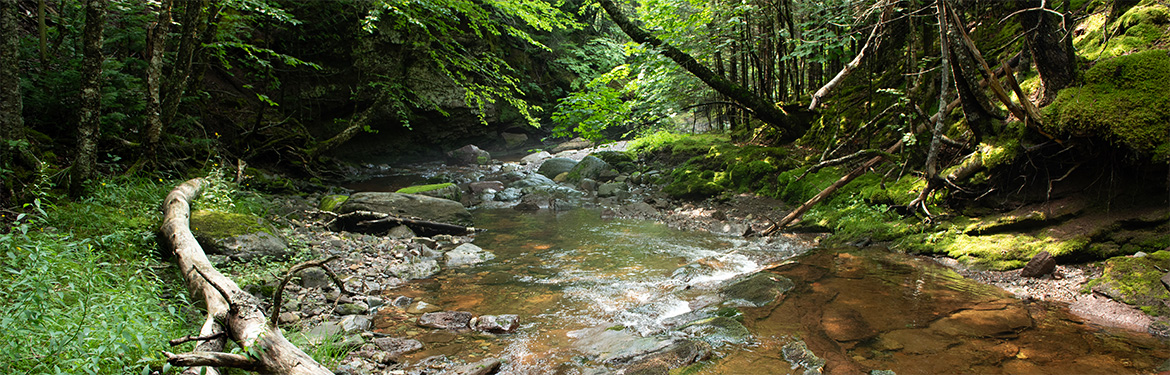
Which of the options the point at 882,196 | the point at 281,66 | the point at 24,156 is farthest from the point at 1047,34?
the point at 281,66

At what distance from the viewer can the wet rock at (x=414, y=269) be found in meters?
5.93

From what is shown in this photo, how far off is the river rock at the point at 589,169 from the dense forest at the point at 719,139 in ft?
5.60

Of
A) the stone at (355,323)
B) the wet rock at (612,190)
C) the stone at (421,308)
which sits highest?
the stone at (355,323)

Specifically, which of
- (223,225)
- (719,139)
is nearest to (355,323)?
(223,225)

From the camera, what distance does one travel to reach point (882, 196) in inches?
259

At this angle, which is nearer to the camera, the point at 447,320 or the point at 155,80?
the point at 447,320

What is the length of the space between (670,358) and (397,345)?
2190 millimetres

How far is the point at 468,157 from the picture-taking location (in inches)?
775

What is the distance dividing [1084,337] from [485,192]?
37.7 ft

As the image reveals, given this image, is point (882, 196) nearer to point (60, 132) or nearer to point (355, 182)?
point (60, 132)

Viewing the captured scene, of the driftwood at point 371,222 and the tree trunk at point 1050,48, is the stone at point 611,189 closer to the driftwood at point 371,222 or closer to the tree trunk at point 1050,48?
the driftwood at point 371,222

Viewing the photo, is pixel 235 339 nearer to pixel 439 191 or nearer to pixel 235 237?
pixel 235 237

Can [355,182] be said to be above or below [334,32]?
below

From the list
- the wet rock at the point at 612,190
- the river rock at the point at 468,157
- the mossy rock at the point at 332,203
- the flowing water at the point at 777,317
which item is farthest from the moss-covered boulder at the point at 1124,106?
the river rock at the point at 468,157
